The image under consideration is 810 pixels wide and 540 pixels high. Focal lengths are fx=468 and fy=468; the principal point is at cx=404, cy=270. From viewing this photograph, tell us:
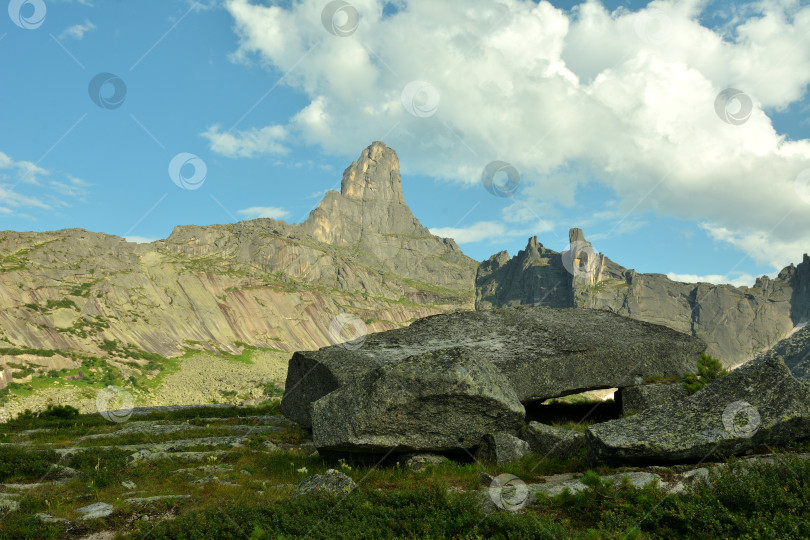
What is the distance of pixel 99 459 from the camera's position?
48.2 feet

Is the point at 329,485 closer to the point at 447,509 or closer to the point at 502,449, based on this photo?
the point at 447,509

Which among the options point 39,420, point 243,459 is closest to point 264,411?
point 39,420

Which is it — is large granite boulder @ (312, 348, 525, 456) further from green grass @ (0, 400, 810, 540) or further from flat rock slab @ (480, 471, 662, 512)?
flat rock slab @ (480, 471, 662, 512)

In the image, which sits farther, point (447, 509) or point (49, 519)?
point (49, 519)

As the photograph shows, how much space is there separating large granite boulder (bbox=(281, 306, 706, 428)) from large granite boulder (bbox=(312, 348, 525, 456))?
3.87 meters

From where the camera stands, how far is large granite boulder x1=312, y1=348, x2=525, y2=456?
44.5 ft

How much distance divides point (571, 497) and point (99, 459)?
14061 mm

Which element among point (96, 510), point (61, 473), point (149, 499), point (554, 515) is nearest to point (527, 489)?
point (554, 515)

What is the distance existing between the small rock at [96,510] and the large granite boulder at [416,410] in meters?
5.34

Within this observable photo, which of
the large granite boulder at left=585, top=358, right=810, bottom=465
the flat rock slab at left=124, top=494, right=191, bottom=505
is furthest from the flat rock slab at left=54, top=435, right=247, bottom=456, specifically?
the large granite boulder at left=585, top=358, right=810, bottom=465

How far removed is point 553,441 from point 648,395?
6106 millimetres

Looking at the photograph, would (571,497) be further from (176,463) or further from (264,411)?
(264,411)

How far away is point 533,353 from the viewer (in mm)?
19516

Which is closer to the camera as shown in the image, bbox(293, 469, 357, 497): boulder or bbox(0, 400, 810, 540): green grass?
bbox(0, 400, 810, 540): green grass
